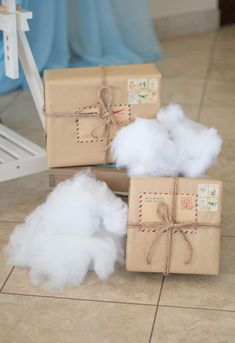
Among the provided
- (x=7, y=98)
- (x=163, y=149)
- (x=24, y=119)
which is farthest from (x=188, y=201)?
(x=7, y=98)

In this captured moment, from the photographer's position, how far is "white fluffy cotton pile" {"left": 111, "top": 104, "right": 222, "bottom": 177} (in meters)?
1.67

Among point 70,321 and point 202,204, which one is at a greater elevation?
point 202,204

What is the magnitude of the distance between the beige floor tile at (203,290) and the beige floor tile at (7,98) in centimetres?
148

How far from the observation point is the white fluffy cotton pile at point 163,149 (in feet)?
5.49

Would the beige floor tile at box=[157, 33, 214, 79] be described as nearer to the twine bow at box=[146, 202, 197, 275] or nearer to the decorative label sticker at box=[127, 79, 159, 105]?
the decorative label sticker at box=[127, 79, 159, 105]

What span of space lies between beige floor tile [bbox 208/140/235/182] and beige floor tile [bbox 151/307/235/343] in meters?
0.76

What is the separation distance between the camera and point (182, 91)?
10.1 ft

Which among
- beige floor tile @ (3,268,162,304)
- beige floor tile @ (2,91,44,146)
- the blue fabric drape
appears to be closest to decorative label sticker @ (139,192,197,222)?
beige floor tile @ (3,268,162,304)

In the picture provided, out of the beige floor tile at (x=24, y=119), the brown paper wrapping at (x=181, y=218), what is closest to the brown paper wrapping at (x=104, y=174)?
the brown paper wrapping at (x=181, y=218)

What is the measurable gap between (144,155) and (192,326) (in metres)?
0.44

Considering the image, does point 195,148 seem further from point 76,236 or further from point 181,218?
point 76,236

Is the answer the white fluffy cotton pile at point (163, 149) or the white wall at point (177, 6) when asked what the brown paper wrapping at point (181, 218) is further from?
the white wall at point (177, 6)

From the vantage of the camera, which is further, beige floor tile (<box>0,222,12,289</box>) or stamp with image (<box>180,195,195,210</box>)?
beige floor tile (<box>0,222,12,289</box>)

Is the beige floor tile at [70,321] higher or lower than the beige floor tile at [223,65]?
lower
